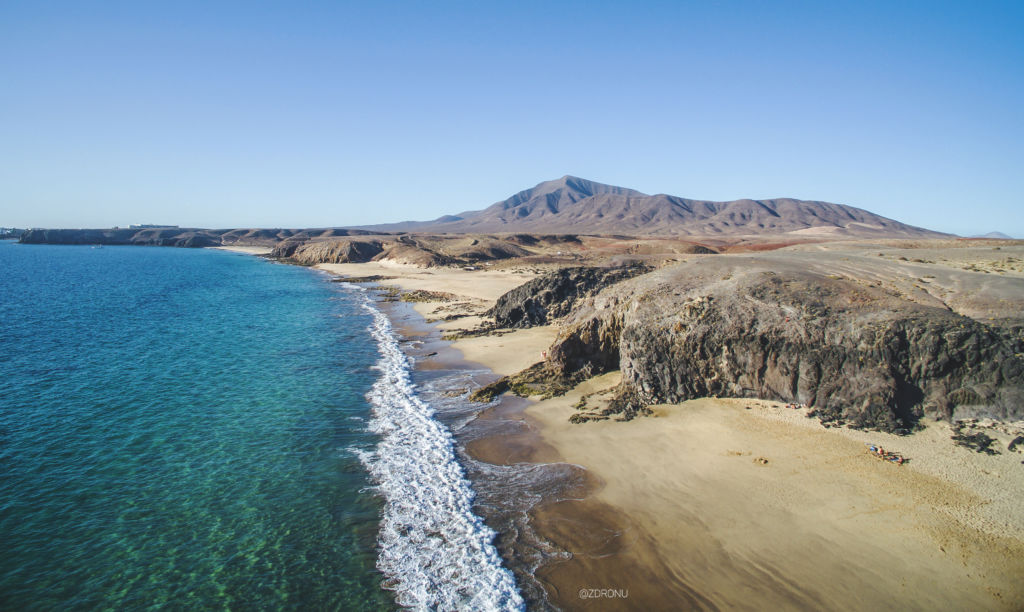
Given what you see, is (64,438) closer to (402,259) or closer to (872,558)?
(872,558)

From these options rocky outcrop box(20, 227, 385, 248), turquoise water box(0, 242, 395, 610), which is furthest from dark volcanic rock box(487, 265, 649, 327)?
rocky outcrop box(20, 227, 385, 248)

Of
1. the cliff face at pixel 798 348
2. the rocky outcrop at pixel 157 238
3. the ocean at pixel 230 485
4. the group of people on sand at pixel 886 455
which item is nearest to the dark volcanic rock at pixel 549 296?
the ocean at pixel 230 485

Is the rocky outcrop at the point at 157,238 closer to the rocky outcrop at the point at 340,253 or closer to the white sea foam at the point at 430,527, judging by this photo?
the rocky outcrop at the point at 340,253

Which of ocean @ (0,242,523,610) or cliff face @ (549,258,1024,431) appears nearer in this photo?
ocean @ (0,242,523,610)

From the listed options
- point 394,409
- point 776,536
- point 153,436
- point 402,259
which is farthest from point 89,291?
Result: point 776,536

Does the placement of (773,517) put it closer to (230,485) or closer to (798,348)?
(798,348)

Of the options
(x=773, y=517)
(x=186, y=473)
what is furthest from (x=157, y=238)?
(x=773, y=517)

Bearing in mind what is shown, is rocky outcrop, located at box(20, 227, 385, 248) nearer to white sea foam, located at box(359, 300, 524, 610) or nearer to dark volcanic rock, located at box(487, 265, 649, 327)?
dark volcanic rock, located at box(487, 265, 649, 327)
